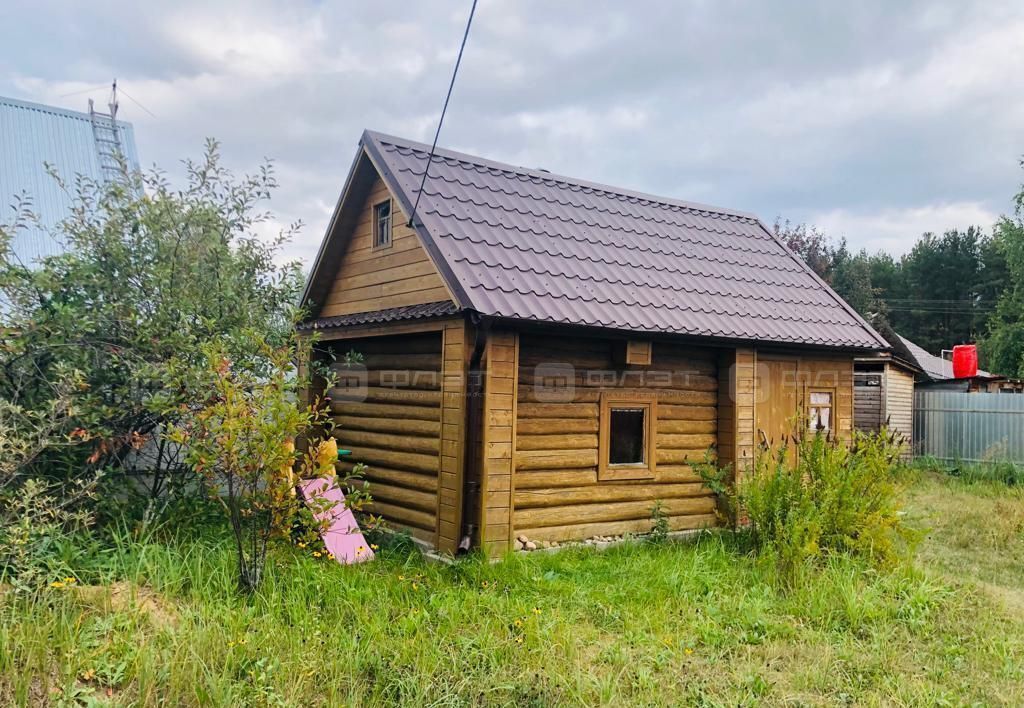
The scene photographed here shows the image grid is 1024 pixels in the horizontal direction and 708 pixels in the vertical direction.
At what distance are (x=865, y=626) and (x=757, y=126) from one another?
886 centimetres

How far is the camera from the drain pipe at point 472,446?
6.61 metres

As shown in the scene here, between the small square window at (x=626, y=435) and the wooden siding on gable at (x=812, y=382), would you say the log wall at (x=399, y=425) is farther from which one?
the wooden siding on gable at (x=812, y=382)

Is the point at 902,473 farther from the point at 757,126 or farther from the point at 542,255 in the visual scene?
the point at 757,126

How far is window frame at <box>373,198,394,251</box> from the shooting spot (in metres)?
8.25

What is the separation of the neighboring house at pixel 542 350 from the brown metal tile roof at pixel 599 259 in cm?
3

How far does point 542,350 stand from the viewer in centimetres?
749

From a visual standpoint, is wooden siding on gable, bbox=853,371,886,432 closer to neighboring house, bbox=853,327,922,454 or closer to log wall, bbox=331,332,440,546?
neighboring house, bbox=853,327,922,454

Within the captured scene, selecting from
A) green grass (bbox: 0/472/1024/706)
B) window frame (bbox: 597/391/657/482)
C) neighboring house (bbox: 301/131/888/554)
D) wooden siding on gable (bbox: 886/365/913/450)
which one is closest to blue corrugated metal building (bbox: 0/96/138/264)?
neighboring house (bbox: 301/131/888/554)

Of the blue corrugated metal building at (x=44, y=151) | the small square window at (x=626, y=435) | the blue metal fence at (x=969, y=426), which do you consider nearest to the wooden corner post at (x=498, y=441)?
the small square window at (x=626, y=435)

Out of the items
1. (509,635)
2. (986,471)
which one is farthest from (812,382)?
(509,635)

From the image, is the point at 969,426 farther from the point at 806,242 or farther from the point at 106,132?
the point at 106,132

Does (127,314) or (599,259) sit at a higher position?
(599,259)

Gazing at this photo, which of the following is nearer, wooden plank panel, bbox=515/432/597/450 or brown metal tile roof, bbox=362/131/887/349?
brown metal tile roof, bbox=362/131/887/349

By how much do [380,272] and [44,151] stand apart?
11658mm
